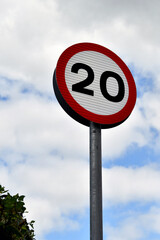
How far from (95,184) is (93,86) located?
59.0 inches

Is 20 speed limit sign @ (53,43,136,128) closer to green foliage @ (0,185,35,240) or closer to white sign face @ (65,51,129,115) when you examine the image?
white sign face @ (65,51,129,115)

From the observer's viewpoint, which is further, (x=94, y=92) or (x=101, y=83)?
(x=101, y=83)

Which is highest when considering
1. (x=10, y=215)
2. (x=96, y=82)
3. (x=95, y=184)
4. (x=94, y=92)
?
(x=96, y=82)

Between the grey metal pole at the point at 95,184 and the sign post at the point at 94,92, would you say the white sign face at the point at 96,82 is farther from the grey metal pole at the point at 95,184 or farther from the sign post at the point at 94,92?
the grey metal pole at the point at 95,184

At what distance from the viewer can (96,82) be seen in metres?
5.22

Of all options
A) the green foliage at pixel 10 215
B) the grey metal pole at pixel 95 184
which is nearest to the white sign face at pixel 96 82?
the grey metal pole at pixel 95 184

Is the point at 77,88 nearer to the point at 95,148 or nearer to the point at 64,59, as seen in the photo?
the point at 64,59

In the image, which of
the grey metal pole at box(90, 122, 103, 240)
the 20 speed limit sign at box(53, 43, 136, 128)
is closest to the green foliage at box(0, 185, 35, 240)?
the grey metal pole at box(90, 122, 103, 240)

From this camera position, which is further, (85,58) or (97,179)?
(85,58)

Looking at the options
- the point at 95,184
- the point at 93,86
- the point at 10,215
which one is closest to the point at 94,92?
the point at 93,86

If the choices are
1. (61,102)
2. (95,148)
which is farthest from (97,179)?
Answer: (61,102)

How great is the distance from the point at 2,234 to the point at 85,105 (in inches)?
108

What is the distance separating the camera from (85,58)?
5.40 meters

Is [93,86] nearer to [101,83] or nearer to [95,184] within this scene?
[101,83]
